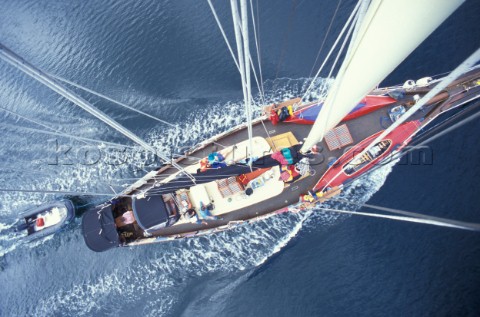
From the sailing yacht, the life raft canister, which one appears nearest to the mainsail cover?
the sailing yacht

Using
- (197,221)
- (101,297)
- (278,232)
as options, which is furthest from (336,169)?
(101,297)

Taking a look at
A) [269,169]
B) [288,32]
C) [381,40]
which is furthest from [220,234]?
[288,32]

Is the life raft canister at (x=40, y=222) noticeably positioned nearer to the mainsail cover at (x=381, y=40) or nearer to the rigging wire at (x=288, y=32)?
the rigging wire at (x=288, y=32)

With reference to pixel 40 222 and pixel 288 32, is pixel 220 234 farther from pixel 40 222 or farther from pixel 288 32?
pixel 288 32

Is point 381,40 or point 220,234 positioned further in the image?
point 220,234

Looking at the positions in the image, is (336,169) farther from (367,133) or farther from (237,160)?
(237,160)

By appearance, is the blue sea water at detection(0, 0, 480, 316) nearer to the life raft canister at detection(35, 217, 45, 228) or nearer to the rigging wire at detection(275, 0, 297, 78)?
the rigging wire at detection(275, 0, 297, 78)
